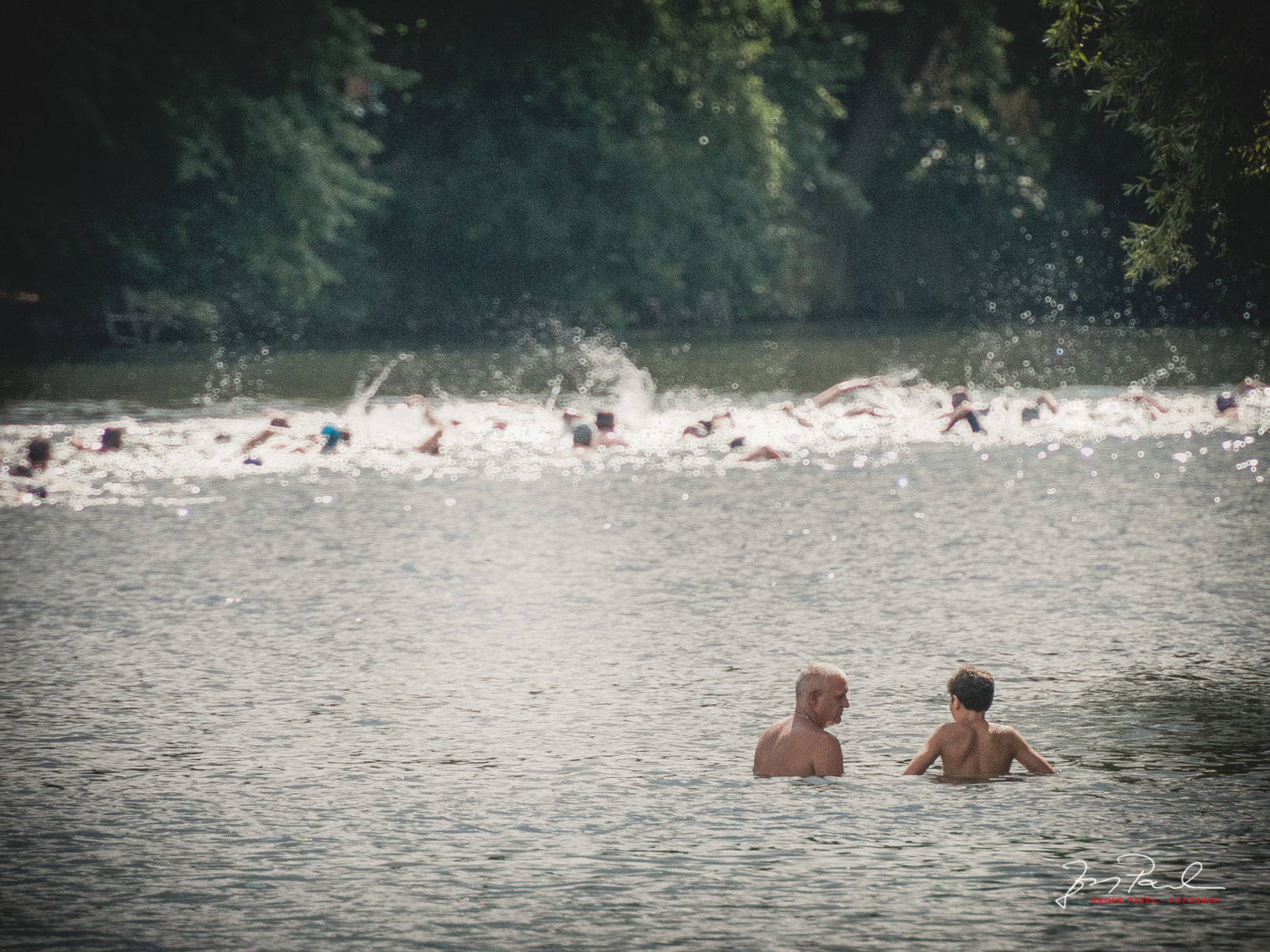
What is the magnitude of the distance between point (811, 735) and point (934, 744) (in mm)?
637

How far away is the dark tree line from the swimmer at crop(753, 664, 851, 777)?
34.0 m

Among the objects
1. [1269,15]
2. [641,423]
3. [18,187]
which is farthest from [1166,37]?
[18,187]

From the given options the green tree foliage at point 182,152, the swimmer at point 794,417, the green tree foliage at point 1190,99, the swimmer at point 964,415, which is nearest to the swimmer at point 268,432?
the swimmer at point 794,417

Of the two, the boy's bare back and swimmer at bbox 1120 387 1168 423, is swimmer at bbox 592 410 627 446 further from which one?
the boy's bare back

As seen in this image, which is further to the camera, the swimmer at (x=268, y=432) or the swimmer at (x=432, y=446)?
the swimmer at (x=432, y=446)

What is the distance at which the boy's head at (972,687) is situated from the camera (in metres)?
8.69

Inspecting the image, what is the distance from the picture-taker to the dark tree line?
48031 mm

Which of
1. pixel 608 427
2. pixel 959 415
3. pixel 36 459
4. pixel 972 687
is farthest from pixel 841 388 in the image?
pixel 972 687

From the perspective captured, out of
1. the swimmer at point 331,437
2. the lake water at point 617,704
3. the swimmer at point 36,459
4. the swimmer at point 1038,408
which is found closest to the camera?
the lake water at point 617,704

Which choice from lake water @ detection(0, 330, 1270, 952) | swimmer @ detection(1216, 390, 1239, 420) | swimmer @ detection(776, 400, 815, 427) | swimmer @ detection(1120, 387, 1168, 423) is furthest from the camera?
swimmer @ detection(1120, 387, 1168, 423)

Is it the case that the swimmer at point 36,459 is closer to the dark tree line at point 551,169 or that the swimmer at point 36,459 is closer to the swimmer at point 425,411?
the swimmer at point 425,411

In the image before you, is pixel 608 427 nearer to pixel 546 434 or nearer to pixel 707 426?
pixel 546 434

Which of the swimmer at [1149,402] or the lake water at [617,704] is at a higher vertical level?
the swimmer at [1149,402]

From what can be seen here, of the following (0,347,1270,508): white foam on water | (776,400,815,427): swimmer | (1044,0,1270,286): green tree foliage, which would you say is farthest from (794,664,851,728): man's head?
(776,400,815,427): swimmer
